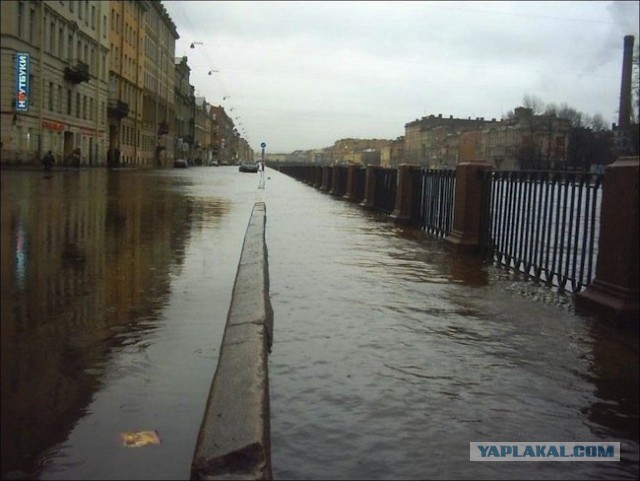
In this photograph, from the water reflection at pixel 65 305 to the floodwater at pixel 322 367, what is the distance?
2 cm

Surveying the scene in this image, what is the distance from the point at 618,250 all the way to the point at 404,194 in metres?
9.22

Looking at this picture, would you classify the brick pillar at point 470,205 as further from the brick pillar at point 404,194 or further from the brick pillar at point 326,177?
the brick pillar at point 326,177

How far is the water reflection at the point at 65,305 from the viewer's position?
3.28 metres

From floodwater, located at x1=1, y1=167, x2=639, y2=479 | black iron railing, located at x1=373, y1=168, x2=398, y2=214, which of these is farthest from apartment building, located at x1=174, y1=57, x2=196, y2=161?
floodwater, located at x1=1, y1=167, x2=639, y2=479

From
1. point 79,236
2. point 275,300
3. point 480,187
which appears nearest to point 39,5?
point 79,236

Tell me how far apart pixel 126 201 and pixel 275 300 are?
12.3 metres

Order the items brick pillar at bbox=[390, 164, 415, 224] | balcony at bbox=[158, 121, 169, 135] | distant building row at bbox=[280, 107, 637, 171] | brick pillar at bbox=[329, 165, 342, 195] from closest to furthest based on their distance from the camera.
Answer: brick pillar at bbox=[390, 164, 415, 224], brick pillar at bbox=[329, 165, 342, 195], distant building row at bbox=[280, 107, 637, 171], balcony at bbox=[158, 121, 169, 135]

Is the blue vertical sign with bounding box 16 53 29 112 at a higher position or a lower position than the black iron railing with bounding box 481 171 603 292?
higher

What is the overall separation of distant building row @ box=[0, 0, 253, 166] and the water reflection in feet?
82.4

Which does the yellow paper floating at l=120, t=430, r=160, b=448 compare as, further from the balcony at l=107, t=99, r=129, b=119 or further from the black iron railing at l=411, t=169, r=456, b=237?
the balcony at l=107, t=99, r=129, b=119

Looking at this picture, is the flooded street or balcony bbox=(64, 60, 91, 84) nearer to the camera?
the flooded street

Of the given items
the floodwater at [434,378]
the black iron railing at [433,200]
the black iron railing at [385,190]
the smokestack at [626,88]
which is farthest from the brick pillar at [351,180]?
the smokestack at [626,88]

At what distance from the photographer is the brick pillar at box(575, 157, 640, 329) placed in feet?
18.2

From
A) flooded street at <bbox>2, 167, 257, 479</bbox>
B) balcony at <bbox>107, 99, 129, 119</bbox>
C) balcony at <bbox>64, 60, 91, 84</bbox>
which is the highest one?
balcony at <bbox>64, 60, 91, 84</bbox>
